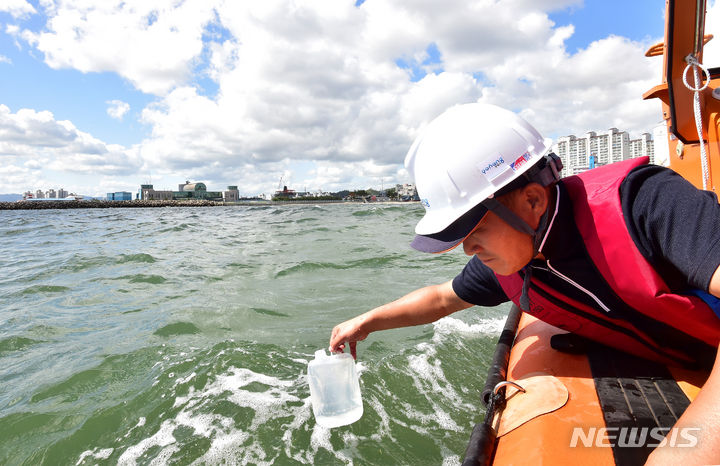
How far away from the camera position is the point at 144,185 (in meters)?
137

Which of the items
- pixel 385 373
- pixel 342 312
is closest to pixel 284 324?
pixel 342 312

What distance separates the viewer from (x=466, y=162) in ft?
5.10

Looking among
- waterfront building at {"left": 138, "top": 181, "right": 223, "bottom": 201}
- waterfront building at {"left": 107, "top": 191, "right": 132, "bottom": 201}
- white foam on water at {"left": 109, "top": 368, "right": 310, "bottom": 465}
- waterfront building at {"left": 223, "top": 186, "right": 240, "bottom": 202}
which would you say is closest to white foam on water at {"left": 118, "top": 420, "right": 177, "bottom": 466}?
white foam on water at {"left": 109, "top": 368, "right": 310, "bottom": 465}

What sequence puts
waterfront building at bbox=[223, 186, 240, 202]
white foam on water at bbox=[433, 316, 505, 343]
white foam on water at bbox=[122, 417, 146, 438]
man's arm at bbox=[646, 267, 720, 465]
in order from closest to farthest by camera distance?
1. man's arm at bbox=[646, 267, 720, 465]
2. white foam on water at bbox=[122, 417, 146, 438]
3. white foam on water at bbox=[433, 316, 505, 343]
4. waterfront building at bbox=[223, 186, 240, 202]

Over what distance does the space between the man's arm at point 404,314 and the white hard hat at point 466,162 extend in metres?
0.71

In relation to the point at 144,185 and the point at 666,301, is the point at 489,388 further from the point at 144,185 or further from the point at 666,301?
the point at 144,185

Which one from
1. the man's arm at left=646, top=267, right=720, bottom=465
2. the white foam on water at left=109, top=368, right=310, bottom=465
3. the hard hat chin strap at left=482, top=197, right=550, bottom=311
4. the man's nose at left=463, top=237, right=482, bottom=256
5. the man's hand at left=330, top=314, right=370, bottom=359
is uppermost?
the hard hat chin strap at left=482, top=197, right=550, bottom=311

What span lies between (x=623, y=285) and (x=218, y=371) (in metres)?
3.19

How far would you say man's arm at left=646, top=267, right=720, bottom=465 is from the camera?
2.95ft

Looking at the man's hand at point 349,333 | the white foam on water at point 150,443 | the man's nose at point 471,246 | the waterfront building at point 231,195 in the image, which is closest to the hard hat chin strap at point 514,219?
the man's nose at point 471,246

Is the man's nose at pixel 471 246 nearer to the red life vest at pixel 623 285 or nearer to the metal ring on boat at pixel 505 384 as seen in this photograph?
the red life vest at pixel 623 285

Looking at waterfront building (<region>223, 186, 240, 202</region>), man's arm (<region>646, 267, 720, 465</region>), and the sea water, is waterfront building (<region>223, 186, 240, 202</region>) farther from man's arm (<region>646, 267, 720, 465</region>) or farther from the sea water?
man's arm (<region>646, 267, 720, 465</region>)

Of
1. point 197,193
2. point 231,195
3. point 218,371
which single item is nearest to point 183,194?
point 197,193

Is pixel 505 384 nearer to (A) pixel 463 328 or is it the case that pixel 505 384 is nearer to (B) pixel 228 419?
(B) pixel 228 419
